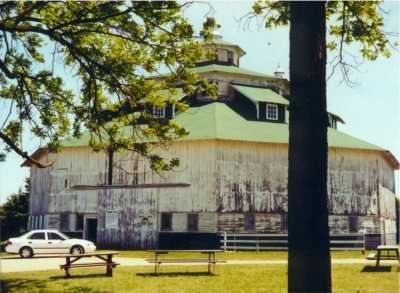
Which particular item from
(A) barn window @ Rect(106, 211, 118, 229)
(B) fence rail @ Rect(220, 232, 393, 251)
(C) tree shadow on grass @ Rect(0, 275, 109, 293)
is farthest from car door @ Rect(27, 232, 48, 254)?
(C) tree shadow on grass @ Rect(0, 275, 109, 293)

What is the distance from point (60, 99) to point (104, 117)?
9.33 ft

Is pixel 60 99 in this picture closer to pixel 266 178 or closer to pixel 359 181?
pixel 266 178

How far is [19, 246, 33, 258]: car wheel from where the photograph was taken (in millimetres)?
27922

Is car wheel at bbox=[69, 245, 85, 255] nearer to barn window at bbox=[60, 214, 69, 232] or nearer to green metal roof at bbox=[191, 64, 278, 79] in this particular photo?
barn window at bbox=[60, 214, 69, 232]

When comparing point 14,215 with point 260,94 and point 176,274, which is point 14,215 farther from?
point 176,274

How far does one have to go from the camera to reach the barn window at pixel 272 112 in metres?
43.5

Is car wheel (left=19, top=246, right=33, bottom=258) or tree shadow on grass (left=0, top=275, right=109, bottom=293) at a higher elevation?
tree shadow on grass (left=0, top=275, right=109, bottom=293)

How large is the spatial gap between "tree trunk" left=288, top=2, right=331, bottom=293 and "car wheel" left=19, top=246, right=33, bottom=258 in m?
25.3

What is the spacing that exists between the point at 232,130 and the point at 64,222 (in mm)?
14888

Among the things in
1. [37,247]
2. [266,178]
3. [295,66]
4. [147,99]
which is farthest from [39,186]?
[295,66]

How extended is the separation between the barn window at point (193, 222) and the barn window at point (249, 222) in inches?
136

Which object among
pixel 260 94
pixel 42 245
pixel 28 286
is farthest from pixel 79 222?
pixel 28 286

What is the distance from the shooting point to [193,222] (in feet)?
118

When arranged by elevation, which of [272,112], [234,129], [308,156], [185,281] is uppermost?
[272,112]
